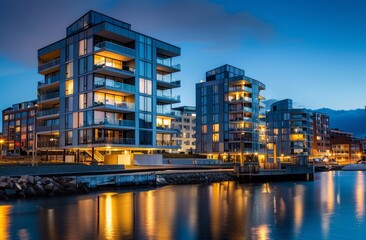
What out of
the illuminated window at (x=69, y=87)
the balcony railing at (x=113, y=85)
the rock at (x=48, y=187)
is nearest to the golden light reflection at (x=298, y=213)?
the rock at (x=48, y=187)

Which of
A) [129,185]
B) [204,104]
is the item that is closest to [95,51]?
[129,185]

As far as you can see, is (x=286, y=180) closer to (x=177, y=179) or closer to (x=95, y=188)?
(x=177, y=179)

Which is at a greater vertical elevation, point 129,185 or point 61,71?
point 61,71

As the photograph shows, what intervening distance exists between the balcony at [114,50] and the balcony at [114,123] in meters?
11.7

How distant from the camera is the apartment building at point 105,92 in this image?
72.4 metres

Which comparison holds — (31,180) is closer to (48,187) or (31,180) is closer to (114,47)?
(48,187)

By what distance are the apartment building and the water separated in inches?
1164

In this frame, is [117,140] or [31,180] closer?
[31,180]

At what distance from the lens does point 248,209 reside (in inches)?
1441

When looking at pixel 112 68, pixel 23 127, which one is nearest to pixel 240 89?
pixel 112 68

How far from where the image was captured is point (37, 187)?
43.3 metres

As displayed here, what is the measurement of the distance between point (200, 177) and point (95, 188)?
865 inches

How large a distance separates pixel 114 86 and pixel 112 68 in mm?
3176

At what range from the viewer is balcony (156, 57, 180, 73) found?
81938 millimetres
